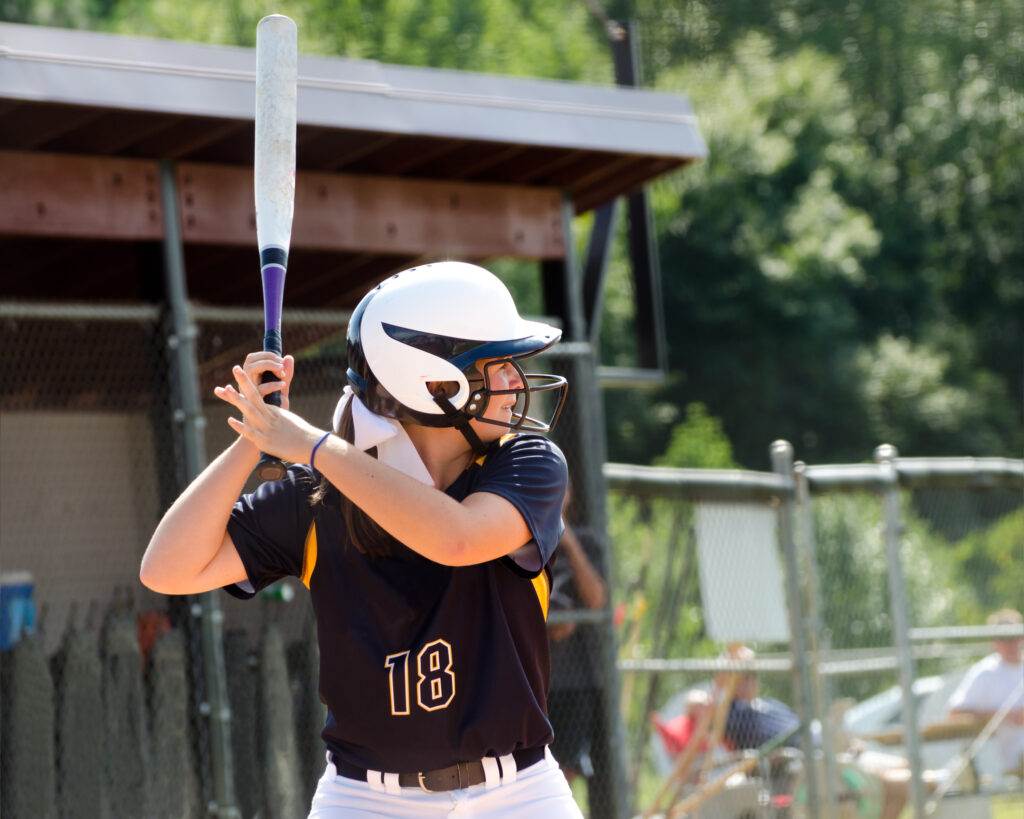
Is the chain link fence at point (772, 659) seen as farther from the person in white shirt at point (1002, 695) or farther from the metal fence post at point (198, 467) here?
the metal fence post at point (198, 467)

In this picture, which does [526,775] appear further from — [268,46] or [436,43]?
[436,43]

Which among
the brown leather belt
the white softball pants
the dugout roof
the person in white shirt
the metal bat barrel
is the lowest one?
the person in white shirt

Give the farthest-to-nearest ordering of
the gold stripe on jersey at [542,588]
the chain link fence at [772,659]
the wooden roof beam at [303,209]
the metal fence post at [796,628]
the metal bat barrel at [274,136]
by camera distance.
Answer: the chain link fence at [772,659] → the metal fence post at [796,628] → the wooden roof beam at [303,209] → the metal bat barrel at [274,136] → the gold stripe on jersey at [542,588]

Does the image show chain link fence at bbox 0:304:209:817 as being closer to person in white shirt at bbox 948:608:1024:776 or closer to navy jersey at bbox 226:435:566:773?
navy jersey at bbox 226:435:566:773

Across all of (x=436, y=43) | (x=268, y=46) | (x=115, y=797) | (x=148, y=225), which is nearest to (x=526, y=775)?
(x=268, y=46)

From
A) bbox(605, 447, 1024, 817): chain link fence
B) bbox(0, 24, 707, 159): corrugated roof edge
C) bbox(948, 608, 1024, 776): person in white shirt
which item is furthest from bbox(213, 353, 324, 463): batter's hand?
bbox(948, 608, 1024, 776): person in white shirt

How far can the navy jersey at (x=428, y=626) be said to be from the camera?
3.29 m

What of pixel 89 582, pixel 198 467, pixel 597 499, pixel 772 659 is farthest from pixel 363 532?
pixel 772 659

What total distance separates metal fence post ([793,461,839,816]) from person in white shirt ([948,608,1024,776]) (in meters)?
1.44

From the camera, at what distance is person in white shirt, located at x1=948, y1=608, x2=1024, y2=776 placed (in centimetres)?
871

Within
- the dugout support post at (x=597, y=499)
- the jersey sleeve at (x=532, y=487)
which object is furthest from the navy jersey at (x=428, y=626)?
the dugout support post at (x=597, y=499)

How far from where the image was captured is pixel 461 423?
11.1 ft

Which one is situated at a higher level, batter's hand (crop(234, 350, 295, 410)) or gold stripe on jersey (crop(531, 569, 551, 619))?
batter's hand (crop(234, 350, 295, 410))

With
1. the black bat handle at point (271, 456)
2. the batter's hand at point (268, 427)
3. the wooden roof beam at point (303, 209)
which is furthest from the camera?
the wooden roof beam at point (303, 209)
